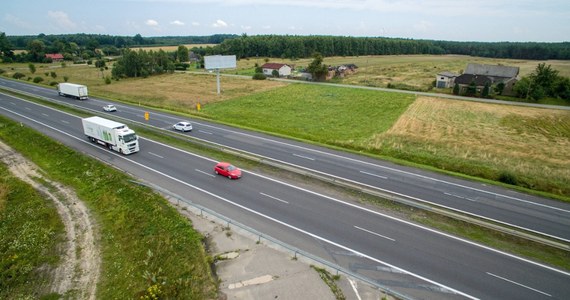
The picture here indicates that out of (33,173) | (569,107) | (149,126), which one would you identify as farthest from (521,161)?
(33,173)

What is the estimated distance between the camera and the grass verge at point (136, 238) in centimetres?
1786

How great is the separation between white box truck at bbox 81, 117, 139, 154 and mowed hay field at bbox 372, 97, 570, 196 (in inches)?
1101

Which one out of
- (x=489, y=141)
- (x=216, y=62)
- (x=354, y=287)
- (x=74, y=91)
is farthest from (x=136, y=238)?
(x=216, y=62)

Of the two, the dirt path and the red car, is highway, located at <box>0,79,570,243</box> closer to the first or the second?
the red car

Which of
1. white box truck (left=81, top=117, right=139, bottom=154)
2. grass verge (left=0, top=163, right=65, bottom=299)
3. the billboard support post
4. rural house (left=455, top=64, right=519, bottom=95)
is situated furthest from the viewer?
the billboard support post

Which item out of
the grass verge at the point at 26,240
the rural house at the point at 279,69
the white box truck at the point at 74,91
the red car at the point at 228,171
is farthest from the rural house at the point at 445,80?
the grass verge at the point at 26,240

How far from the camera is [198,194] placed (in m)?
28.1

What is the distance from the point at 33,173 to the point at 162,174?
1377 centimetres

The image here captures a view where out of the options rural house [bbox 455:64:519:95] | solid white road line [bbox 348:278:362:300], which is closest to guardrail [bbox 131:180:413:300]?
solid white road line [bbox 348:278:362:300]

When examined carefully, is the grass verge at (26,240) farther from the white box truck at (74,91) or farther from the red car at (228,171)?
the white box truck at (74,91)

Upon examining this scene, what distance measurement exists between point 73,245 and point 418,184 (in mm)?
28813

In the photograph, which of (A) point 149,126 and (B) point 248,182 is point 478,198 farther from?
(A) point 149,126

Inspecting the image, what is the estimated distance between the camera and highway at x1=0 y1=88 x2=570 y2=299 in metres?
18.7

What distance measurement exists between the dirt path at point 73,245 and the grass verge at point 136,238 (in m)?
0.55
